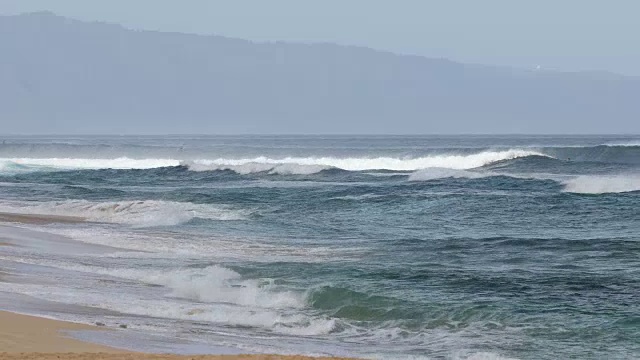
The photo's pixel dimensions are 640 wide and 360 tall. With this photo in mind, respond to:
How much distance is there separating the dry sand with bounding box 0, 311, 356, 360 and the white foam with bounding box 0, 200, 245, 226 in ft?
49.0

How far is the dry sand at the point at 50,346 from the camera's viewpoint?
32.0 ft

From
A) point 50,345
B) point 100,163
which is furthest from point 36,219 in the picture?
point 100,163

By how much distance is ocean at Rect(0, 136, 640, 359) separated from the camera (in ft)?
40.1

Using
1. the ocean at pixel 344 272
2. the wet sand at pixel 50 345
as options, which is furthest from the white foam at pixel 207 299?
the wet sand at pixel 50 345

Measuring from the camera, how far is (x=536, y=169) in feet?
183

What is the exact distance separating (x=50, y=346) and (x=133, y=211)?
64.9ft

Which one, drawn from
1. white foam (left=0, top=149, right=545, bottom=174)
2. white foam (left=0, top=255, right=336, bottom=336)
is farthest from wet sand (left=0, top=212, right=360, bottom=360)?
white foam (left=0, top=149, right=545, bottom=174)

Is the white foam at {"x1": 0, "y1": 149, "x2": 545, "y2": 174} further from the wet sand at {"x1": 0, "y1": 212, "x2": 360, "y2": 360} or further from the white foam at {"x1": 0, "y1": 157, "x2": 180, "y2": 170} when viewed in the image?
the wet sand at {"x1": 0, "y1": 212, "x2": 360, "y2": 360}

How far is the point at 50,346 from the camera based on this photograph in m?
10.5

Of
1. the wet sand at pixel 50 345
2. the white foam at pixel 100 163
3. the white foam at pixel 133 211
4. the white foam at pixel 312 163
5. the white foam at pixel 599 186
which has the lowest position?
the white foam at pixel 100 163

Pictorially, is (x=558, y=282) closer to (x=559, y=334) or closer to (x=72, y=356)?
(x=559, y=334)

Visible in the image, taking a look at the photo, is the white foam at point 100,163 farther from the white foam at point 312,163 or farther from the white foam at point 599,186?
the white foam at point 599,186

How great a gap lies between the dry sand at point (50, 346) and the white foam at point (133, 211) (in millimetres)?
14927

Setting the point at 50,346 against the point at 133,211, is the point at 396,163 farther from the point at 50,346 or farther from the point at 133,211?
the point at 50,346
